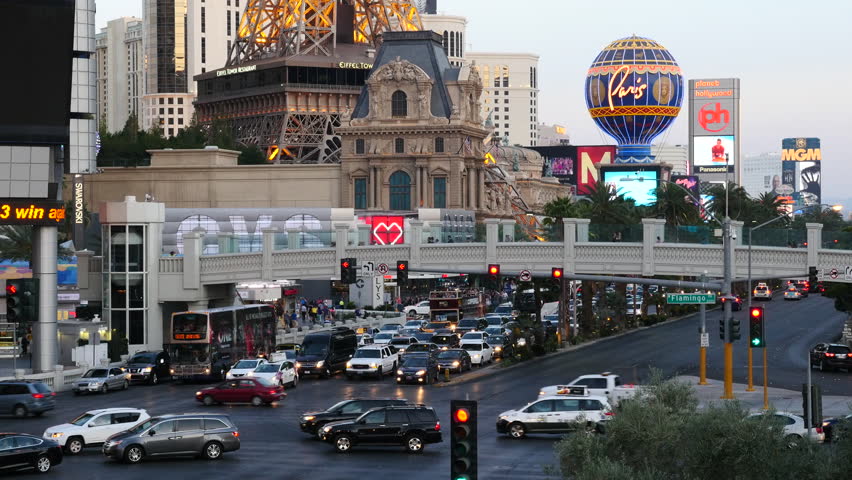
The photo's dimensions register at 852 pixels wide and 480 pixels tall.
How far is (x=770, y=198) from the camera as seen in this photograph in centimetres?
12594

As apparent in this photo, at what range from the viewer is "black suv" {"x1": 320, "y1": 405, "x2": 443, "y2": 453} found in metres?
40.7

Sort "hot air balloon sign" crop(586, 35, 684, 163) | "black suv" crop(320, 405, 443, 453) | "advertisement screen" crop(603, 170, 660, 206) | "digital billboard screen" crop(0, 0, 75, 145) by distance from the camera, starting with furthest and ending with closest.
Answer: "advertisement screen" crop(603, 170, 660, 206) → "hot air balloon sign" crop(586, 35, 684, 163) → "digital billboard screen" crop(0, 0, 75, 145) → "black suv" crop(320, 405, 443, 453)

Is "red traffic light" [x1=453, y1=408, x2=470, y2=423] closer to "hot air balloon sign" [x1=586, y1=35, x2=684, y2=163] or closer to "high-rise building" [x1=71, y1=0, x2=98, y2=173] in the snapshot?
"high-rise building" [x1=71, y1=0, x2=98, y2=173]

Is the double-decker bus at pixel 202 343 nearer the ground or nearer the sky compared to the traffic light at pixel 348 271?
nearer the ground

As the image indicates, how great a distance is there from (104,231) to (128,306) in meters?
4.22

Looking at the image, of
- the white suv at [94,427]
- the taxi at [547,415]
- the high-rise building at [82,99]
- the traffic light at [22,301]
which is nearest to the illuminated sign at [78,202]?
the high-rise building at [82,99]

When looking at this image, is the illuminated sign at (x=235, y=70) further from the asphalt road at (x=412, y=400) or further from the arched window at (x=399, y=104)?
the asphalt road at (x=412, y=400)

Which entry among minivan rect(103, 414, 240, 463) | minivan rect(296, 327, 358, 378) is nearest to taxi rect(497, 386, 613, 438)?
minivan rect(103, 414, 240, 463)

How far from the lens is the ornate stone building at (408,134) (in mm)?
124688

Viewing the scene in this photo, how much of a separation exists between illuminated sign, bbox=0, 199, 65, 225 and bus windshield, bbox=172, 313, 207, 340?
298 inches

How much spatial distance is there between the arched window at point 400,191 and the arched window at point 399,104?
5301 millimetres

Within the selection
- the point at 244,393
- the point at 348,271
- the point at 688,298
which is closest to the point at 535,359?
the point at 348,271

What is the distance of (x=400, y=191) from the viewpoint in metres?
126

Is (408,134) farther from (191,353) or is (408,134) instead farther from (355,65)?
(191,353)
